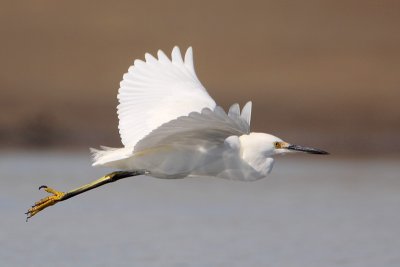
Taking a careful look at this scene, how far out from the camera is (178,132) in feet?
25.7

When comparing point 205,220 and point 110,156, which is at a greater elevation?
point 205,220

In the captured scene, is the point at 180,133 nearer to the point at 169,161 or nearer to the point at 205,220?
the point at 169,161

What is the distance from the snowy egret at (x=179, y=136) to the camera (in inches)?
305

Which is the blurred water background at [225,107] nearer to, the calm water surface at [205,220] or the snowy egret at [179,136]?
the calm water surface at [205,220]

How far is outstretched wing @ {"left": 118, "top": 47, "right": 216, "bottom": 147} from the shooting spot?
8703 millimetres

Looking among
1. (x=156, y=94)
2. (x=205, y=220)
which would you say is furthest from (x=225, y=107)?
(x=156, y=94)

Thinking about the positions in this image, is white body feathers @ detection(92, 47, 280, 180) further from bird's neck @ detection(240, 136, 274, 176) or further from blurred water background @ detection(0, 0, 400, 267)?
blurred water background @ detection(0, 0, 400, 267)

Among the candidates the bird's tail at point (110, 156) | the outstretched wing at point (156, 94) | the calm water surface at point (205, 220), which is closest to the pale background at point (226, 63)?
the calm water surface at point (205, 220)

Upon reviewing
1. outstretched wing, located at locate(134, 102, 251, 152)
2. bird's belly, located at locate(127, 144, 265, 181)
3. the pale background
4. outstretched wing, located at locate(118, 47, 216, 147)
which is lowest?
bird's belly, located at locate(127, 144, 265, 181)

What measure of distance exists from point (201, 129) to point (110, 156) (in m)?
0.71

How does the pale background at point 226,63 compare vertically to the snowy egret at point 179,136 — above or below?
above

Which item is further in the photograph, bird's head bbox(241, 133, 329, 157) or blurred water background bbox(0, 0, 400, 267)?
blurred water background bbox(0, 0, 400, 267)

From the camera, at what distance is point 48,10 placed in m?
22.6

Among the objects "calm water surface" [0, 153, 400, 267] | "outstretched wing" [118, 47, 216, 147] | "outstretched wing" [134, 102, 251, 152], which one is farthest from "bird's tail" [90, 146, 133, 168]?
"calm water surface" [0, 153, 400, 267]
